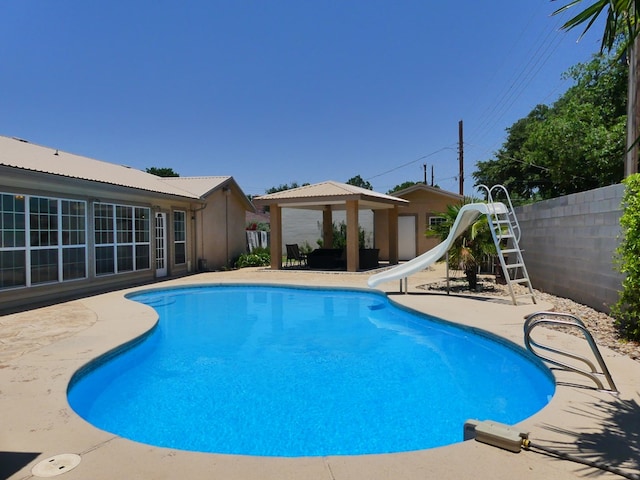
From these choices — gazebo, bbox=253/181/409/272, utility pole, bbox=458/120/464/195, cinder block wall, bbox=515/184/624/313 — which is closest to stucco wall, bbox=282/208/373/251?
gazebo, bbox=253/181/409/272

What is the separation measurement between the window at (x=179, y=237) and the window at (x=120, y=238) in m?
1.73

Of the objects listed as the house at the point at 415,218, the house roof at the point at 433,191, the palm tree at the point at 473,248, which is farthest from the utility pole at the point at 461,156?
the palm tree at the point at 473,248

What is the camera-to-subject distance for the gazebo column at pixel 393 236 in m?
21.2

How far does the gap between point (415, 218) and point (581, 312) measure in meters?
15.3

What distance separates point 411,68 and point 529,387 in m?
19.2

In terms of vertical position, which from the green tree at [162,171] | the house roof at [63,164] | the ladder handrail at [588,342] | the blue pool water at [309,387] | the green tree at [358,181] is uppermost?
the green tree at [358,181]

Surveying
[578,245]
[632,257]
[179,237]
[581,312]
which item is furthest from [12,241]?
[578,245]

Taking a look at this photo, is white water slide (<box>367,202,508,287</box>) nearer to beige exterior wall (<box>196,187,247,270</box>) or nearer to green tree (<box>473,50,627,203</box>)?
green tree (<box>473,50,627,203</box>)

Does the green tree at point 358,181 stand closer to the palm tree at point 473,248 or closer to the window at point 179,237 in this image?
the window at point 179,237

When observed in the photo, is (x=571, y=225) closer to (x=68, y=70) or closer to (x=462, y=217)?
(x=462, y=217)

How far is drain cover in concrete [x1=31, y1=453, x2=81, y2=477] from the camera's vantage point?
112 inches

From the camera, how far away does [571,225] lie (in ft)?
32.2

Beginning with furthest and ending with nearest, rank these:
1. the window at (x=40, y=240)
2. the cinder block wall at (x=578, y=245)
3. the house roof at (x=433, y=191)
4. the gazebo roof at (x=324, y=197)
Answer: the house roof at (x=433, y=191) < the gazebo roof at (x=324, y=197) < the window at (x=40, y=240) < the cinder block wall at (x=578, y=245)

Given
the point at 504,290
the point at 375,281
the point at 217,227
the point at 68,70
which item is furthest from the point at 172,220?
the point at 504,290
